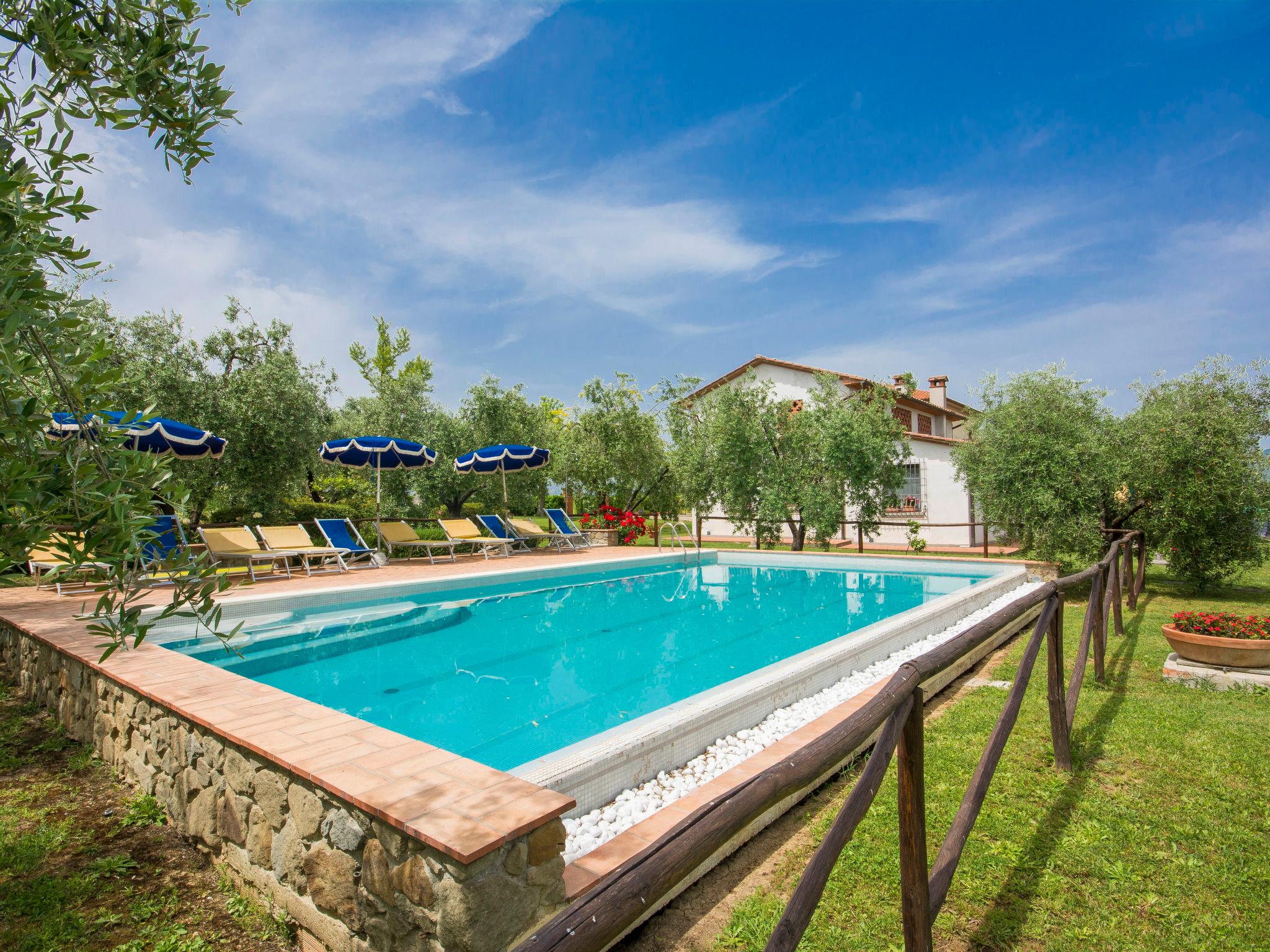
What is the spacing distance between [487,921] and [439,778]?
25.1 inches

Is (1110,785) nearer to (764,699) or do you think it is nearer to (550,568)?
(764,699)

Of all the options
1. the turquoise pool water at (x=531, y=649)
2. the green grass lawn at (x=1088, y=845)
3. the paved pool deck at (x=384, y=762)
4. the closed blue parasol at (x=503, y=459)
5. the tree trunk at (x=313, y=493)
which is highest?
the closed blue parasol at (x=503, y=459)

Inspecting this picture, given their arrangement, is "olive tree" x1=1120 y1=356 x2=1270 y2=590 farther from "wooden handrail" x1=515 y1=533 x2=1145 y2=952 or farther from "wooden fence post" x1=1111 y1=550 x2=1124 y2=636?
"wooden handrail" x1=515 y1=533 x2=1145 y2=952

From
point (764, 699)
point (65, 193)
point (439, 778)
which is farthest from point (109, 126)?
point (764, 699)

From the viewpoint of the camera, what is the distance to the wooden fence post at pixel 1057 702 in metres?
3.77

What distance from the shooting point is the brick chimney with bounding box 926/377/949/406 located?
2720 centimetres

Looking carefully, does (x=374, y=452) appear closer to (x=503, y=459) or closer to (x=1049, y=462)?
(x=503, y=459)

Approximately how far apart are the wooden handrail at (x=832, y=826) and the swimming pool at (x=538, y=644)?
1929 mm

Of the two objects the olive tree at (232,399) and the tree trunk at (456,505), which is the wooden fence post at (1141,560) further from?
the tree trunk at (456,505)

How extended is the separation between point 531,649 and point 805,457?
10548 millimetres

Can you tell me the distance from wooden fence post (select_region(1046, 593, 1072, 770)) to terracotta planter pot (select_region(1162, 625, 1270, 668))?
2548 millimetres

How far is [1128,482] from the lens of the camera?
34.8 feet

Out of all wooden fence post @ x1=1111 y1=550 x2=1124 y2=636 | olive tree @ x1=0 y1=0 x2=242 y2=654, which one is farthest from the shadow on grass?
olive tree @ x1=0 y1=0 x2=242 y2=654

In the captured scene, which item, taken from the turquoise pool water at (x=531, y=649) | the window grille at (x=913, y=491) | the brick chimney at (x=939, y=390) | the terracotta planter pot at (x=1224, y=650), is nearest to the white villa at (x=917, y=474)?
the window grille at (x=913, y=491)
